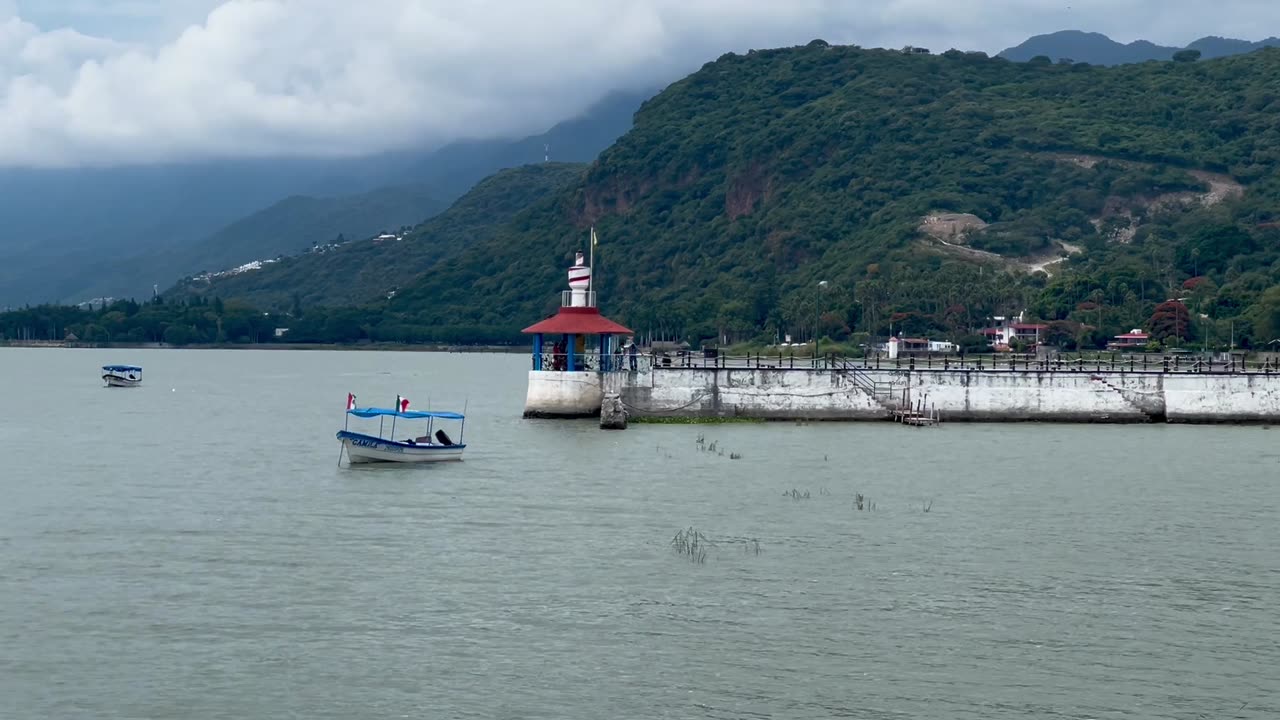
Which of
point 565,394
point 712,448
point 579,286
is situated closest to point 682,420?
point 565,394

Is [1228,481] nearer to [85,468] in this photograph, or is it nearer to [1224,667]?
[1224,667]

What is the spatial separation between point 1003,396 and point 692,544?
3699cm

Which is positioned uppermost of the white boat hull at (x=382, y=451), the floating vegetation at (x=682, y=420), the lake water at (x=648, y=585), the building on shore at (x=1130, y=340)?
the building on shore at (x=1130, y=340)

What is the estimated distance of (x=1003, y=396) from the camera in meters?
71.8

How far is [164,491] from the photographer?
50531 millimetres

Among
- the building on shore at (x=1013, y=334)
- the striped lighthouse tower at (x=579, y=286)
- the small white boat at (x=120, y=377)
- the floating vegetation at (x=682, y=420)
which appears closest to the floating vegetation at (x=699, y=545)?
the floating vegetation at (x=682, y=420)

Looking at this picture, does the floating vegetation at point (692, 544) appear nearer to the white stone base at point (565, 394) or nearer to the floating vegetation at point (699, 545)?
the floating vegetation at point (699, 545)

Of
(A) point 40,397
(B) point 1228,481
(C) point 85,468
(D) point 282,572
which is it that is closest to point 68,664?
(D) point 282,572

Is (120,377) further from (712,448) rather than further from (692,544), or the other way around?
(692,544)

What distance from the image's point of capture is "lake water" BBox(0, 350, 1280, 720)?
2538cm

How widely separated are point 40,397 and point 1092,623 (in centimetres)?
10483

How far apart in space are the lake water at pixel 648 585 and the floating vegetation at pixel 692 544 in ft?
1.01

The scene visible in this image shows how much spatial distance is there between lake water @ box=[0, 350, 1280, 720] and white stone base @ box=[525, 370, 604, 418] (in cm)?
957

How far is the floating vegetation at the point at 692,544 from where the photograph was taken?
36.9 metres
